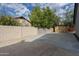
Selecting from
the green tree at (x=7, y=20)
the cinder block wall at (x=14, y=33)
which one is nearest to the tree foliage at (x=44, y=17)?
the cinder block wall at (x=14, y=33)

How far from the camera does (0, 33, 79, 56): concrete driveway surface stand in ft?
17.9

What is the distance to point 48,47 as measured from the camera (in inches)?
228

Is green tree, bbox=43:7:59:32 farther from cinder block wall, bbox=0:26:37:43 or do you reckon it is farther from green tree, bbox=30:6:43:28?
cinder block wall, bbox=0:26:37:43

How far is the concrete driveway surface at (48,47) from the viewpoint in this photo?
17.9 ft

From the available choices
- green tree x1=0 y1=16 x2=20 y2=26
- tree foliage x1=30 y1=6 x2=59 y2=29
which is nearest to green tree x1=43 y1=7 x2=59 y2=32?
tree foliage x1=30 y1=6 x2=59 y2=29

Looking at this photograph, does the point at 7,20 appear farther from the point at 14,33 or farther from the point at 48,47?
the point at 48,47

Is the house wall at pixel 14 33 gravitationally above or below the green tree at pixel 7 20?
below

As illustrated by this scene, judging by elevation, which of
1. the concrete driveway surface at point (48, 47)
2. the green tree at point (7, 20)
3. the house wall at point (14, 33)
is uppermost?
the green tree at point (7, 20)

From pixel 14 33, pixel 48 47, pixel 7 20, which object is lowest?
pixel 48 47

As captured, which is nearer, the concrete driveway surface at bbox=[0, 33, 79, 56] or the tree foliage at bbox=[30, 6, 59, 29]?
the concrete driveway surface at bbox=[0, 33, 79, 56]

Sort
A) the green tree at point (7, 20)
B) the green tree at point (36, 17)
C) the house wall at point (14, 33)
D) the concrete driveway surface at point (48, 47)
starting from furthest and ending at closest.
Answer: the house wall at point (14, 33)
the green tree at point (7, 20)
the green tree at point (36, 17)
the concrete driveway surface at point (48, 47)

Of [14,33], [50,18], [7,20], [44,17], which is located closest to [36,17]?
[44,17]

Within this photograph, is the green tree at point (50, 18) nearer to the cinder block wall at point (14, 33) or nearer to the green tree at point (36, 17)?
the green tree at point (36, 17)

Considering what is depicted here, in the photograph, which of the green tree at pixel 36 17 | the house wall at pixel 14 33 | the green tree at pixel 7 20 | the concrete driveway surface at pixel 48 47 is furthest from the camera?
the house wall at pixel 14 33
